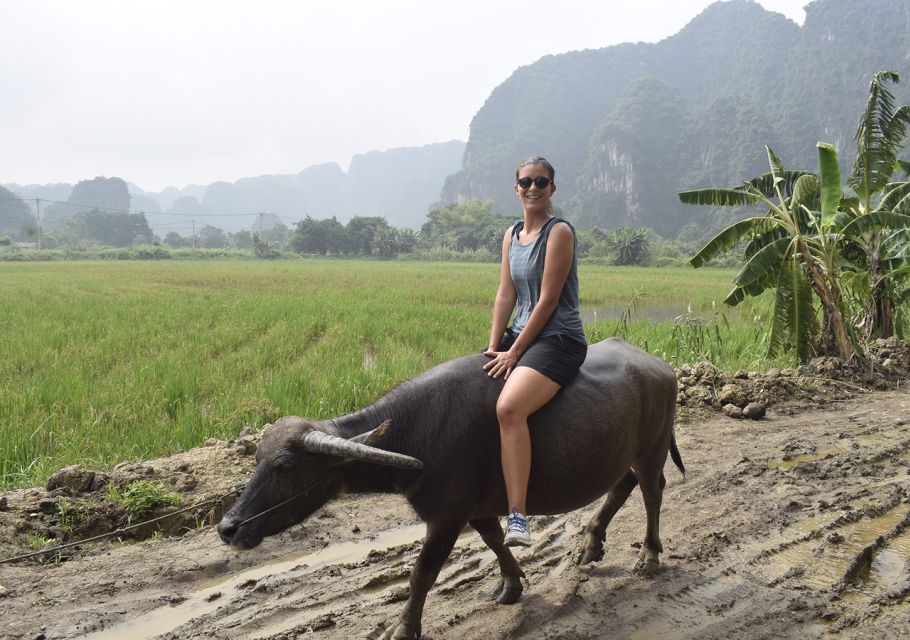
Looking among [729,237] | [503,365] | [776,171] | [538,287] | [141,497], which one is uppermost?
[776,171]

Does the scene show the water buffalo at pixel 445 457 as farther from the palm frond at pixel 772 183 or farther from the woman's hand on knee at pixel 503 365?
the palm frond at pixel 772 183

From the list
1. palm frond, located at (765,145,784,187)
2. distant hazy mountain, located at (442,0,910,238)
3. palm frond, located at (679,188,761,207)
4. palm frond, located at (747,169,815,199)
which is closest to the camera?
palm frond, located at (679,188,761,207)

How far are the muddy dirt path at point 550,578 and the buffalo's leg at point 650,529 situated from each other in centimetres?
6

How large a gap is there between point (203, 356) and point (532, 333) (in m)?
6.21

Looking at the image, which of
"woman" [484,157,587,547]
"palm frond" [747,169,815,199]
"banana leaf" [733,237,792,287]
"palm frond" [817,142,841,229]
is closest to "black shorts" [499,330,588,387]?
"woman" [484,157,587,547]

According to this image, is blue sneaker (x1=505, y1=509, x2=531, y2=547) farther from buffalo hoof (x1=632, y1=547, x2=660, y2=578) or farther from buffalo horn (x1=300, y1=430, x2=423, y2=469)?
buffalo hoof (x1=632, y1=547, x2=660, y2=578)

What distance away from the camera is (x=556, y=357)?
101 inches

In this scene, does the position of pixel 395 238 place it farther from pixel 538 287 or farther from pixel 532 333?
pixel 532 333

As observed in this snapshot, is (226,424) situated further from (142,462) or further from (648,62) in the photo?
(648,62)

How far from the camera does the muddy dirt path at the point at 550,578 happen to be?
2518 millimetres

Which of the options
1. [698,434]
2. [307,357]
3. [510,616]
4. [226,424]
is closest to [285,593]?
[510,616]

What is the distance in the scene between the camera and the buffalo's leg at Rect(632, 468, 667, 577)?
2.96m

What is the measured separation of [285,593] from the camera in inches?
110

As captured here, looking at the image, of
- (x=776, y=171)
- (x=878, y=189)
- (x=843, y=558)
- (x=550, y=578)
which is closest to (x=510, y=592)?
(x=550, y=578)
